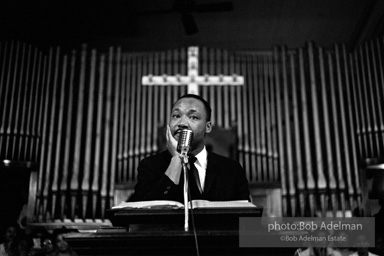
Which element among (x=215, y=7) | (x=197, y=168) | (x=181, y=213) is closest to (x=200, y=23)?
(x=215, y=7)

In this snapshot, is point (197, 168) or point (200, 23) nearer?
point (197, 168)

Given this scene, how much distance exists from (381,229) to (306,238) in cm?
375

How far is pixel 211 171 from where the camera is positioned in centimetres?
265

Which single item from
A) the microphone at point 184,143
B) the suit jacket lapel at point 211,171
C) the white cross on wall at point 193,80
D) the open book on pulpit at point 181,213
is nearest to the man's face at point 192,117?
the suit jacket lapel at point 211,171

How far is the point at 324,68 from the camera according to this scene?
6.33 meters

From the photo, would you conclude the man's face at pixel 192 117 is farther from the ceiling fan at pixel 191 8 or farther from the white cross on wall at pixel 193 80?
the ceiling fan at pixel 191 8

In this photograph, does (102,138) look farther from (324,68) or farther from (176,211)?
(176,211)

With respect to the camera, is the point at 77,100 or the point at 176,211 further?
the point at 77,100

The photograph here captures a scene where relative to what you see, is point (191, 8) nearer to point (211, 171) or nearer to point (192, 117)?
point (192, 117)

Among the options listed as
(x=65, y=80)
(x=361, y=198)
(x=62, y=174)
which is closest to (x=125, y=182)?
(x=62, y=174)

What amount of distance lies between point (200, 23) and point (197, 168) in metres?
4.11

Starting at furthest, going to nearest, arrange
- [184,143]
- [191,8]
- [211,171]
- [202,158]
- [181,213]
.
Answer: [191,8], [202,158], [211,171], [184,143], [181,213]

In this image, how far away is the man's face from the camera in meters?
2.64

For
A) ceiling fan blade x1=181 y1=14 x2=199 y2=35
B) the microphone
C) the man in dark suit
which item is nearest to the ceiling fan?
ceiling fan blade x1=181 y1=14 x2=199 y2=35
